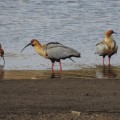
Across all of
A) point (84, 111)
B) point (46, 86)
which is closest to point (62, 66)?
point (46, 86)

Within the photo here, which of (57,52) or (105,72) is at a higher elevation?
(57,52)

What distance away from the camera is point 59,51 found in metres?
16.2

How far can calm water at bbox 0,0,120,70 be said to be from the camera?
1842 cm

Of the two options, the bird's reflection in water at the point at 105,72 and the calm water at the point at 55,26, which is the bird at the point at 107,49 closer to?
the calm water at the point at 55,26

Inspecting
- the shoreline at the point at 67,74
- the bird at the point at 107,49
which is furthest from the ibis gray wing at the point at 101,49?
the shoreline at the point at 67,74

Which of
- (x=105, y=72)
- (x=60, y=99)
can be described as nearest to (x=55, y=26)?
(x=105, y=72)

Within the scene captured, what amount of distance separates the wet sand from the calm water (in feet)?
13.4

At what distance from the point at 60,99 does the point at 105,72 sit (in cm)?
→ 536

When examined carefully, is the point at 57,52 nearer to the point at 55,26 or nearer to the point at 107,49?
the point at 107,49

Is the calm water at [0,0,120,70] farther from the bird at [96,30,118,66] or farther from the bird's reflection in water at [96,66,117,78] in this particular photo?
the bird's reflection in water at [96,66,117,78]

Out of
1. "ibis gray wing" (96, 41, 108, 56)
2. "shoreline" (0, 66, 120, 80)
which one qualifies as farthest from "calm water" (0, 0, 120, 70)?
"shoreline" (0, 66, 120, 80)

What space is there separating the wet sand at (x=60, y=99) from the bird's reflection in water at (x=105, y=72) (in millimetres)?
2124

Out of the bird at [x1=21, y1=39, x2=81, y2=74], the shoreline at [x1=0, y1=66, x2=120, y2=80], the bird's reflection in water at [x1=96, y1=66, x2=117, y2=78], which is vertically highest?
the bird at [x1=21, y1=39, x2=81, y2=74]

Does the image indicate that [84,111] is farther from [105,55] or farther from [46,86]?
[105,55]
